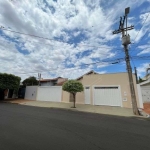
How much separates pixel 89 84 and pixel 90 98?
1909 mm

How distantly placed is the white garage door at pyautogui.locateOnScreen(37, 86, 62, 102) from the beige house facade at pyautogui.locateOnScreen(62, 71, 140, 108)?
3501 mm

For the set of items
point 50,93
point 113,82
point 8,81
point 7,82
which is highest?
point 8,81

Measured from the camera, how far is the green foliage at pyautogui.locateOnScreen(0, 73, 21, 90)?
63.0 feet

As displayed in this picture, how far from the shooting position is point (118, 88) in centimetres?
1472

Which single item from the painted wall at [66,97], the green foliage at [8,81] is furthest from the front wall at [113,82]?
the green foliage at [8,81]

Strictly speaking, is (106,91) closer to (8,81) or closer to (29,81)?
(8,81)

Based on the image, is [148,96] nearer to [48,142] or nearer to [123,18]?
[123,18]

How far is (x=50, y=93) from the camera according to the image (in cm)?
1936

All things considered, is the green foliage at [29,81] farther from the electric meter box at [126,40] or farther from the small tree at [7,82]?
the electric meter box at [126,40]

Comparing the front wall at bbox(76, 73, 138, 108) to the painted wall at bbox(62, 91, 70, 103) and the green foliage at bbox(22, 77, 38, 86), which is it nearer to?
the painted wall at bbox(62, 91, 70, 103)

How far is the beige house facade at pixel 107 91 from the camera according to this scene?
14.3 metres

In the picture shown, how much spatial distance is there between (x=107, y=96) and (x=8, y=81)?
52.8 feet

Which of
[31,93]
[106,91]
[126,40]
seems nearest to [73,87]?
[106,91]

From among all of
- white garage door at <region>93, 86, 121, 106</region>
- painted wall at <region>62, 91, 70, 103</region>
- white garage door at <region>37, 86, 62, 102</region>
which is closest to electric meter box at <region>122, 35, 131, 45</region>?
white garage door at <region>93, 86, 121, 106</region>
